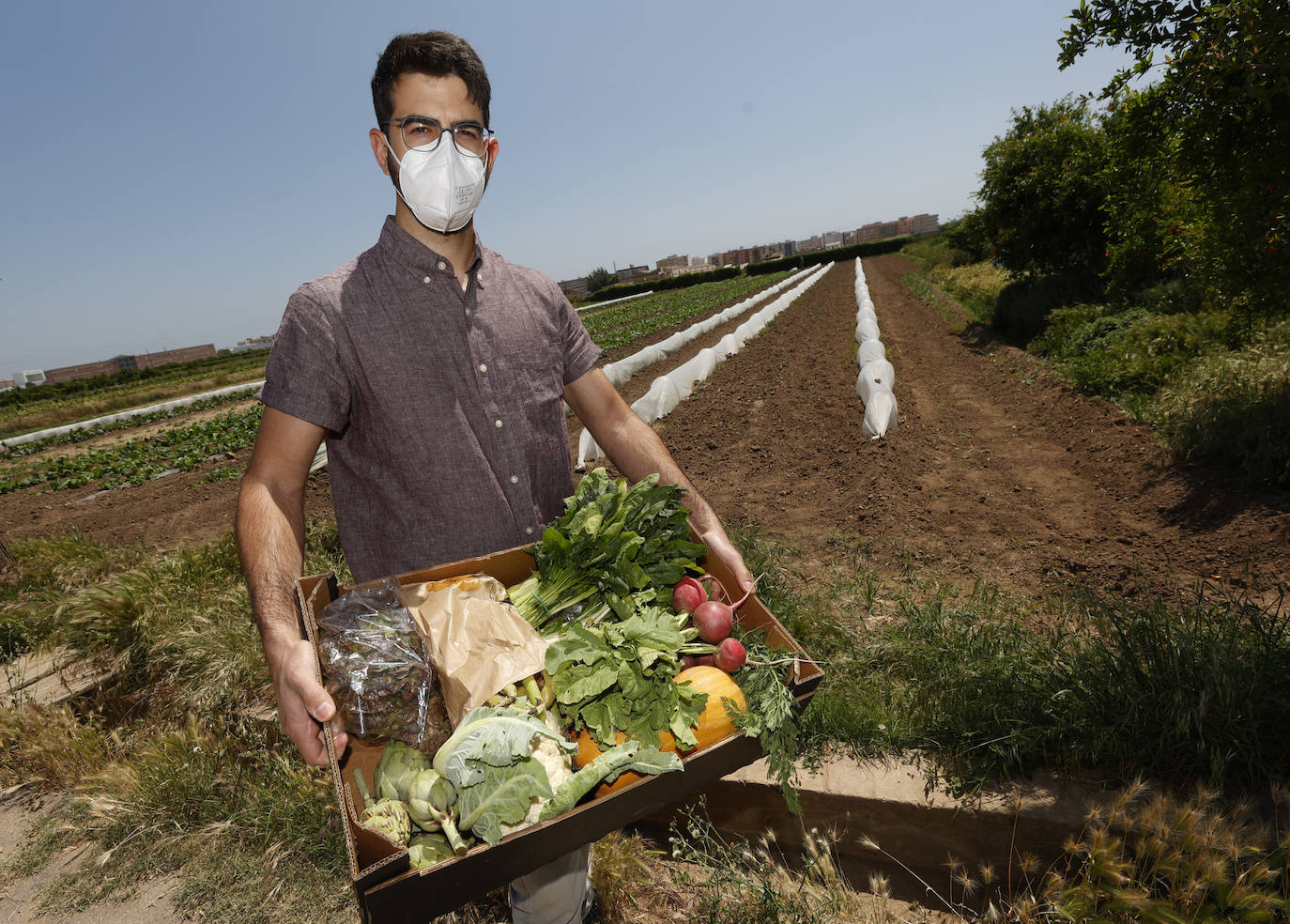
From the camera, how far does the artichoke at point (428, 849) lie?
1.20 metres

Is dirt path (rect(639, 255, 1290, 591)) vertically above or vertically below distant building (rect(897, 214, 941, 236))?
below

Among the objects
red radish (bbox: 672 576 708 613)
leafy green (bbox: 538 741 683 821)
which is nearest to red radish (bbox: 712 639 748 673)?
red radish (bbox: 672 576 708 613)

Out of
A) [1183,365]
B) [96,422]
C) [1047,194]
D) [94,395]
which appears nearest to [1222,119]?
[1183,365]

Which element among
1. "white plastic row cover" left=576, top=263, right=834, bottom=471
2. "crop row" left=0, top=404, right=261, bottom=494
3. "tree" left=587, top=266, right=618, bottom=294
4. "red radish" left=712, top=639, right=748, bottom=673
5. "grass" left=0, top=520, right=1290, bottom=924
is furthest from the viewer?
"tree" left=587, top=266, right=618, bottom=294

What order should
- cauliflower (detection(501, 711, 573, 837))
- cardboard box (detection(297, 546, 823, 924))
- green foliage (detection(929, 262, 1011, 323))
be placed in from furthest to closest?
green foliage (detection(929, 262, 1011, 323))
cauliflower (detection(501, 711, 573, 837))
cardboard box (detection(297, 546, 823, 924))

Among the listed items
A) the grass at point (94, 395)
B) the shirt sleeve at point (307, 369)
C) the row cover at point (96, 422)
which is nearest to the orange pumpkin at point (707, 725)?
the shirt sleeve at point (307, 369)

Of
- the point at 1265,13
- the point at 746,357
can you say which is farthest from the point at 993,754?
the point at 746,357

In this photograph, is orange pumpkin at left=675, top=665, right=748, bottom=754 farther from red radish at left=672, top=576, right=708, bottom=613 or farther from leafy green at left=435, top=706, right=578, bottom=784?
leafy green at left=435, top=706, right=578, bottom=784

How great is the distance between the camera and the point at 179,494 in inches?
403

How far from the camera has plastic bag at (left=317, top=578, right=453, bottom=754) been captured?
1462 millimetres

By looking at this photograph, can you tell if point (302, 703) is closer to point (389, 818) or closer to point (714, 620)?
point (389, 818)

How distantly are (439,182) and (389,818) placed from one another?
190 centimetres

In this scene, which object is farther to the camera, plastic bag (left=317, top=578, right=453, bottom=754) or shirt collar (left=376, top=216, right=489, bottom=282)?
shirt collar (left=376, top=216, right=489, bottom=282)

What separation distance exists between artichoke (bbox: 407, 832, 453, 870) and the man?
85cm
